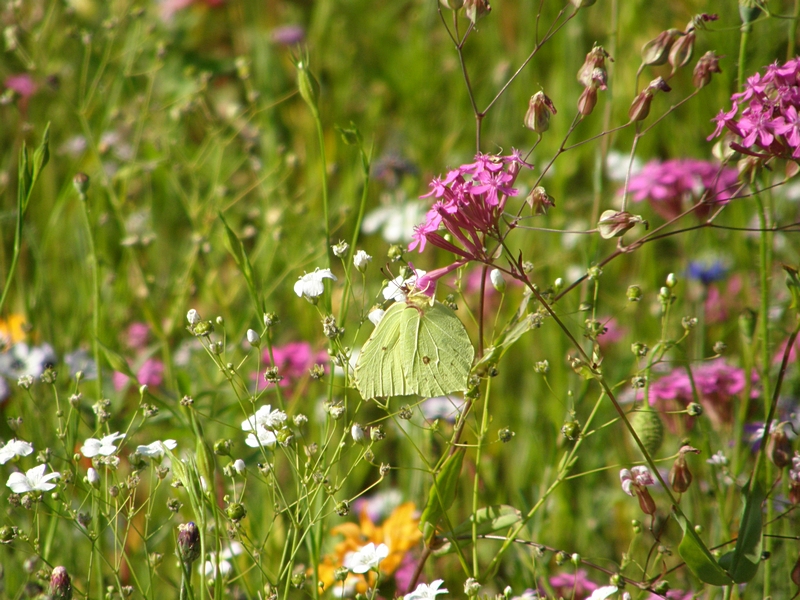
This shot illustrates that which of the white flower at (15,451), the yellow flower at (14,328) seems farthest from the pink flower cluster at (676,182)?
the yellow flower at (14,328)

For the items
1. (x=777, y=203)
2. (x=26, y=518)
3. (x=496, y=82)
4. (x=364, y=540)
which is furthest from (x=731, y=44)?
(x=26, y=518)

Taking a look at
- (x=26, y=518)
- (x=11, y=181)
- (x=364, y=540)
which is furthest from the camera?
(x=11, y=181)

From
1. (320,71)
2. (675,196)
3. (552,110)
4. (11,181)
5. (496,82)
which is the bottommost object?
(552,110)

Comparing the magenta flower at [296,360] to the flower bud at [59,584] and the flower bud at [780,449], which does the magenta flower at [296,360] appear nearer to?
the flower bud at [59,584]

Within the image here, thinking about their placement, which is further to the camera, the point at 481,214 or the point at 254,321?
the point at 254,321

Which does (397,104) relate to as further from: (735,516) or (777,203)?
(735,516)

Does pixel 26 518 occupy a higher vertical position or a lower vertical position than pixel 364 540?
higher
